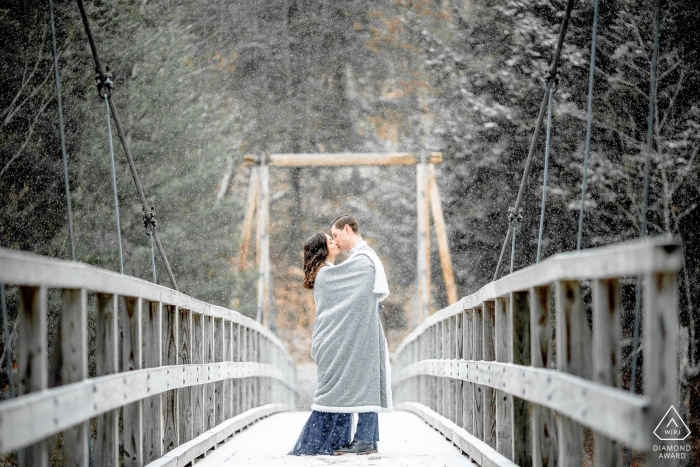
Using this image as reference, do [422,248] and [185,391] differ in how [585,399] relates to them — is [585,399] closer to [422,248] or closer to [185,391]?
[185,391]

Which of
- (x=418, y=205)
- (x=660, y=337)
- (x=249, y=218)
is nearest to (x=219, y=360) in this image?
(x=660, y=337)

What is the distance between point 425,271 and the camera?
1258 cm

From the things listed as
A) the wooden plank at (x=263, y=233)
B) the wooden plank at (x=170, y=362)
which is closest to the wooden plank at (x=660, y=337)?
the wooden plank at (x=170, y=362)

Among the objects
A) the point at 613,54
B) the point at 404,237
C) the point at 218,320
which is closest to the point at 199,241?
the point at 404,237

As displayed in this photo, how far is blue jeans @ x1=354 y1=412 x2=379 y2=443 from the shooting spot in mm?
4867

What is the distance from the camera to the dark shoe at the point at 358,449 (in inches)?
189

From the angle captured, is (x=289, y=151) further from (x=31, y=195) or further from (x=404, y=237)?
(x=31, y=195)

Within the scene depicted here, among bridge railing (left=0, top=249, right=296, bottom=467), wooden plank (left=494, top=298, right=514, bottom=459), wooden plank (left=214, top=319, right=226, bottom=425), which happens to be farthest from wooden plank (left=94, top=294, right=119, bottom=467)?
wooden plank (left=214, top=319, right=226, bottom=425)

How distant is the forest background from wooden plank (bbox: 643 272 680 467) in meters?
12.3

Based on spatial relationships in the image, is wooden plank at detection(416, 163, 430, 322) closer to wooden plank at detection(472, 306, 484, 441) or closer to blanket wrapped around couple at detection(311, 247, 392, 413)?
blanket wrapped around couple at detection(311, 247, 392, 413)

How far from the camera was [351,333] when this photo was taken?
486 centimetres

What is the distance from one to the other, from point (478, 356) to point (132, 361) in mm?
1663

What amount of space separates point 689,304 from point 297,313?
7.79 metres

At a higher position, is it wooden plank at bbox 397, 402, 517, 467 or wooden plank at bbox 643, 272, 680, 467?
wooden plank at bbox 643, 272, 680, 467
